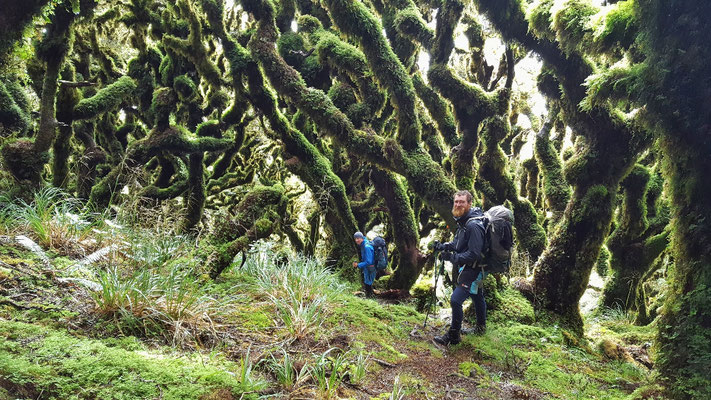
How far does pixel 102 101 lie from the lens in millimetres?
8062

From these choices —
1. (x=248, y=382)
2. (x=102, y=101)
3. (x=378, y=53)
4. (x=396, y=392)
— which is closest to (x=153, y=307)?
(x=248, y=382)

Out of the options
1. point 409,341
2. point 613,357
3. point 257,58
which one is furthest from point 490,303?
point 257,58

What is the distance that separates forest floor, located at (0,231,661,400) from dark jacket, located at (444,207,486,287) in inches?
39.2

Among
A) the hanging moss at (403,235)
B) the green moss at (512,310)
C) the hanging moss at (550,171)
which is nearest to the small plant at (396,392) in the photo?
the green moss at (512,310)

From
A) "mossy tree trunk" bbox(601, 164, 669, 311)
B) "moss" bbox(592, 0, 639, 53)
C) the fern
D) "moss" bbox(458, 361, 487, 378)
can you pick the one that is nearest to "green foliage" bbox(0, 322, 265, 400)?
the fern

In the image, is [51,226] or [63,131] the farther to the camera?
[63,131]

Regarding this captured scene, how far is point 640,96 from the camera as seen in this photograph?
392cm

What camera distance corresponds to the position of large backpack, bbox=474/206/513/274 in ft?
16.6

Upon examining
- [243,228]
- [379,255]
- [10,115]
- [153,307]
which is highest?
[10,115]

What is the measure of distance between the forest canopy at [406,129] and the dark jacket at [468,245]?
1487mm

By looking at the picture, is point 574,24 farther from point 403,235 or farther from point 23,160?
point 23,160

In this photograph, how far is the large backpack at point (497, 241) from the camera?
5.05 m

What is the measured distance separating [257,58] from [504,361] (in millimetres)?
8120

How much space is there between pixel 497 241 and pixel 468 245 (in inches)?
14.7
